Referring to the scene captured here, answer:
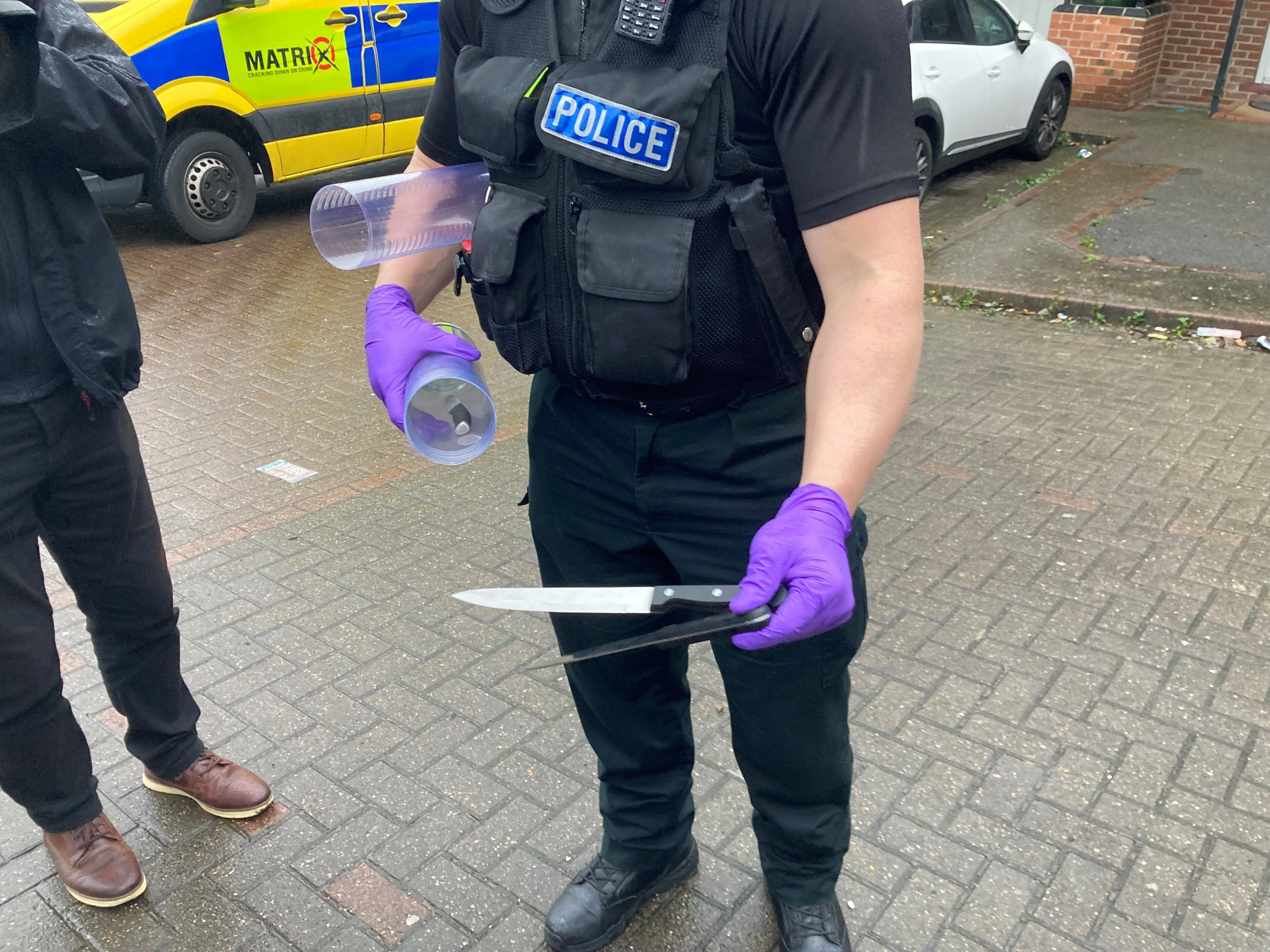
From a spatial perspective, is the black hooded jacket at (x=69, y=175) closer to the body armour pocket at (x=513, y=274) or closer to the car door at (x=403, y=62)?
the body armour pocket at (x=513, y=274)

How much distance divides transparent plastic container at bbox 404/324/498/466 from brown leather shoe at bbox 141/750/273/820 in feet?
3.92

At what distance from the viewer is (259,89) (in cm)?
793

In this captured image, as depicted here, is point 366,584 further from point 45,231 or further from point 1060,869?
point 1060,869

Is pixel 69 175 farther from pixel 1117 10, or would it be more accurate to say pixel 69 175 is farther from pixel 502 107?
pixel 1117 10

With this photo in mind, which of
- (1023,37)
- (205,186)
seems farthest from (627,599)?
(1023,37)

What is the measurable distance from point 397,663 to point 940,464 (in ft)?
8.15

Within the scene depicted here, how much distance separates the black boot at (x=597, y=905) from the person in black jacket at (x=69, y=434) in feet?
3.28

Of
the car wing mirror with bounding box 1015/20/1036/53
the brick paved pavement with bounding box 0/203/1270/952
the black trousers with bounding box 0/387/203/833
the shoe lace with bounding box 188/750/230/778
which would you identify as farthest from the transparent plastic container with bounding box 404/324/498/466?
the car wing mirror with bounding box 1015/20/1036/53

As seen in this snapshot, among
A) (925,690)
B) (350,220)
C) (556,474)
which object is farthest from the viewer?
(925,690)

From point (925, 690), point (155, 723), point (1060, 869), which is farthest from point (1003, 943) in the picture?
point (155, 723)

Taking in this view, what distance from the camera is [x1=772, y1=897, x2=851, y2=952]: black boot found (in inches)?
87.0

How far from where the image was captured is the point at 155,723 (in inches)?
103

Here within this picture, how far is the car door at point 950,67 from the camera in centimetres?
811

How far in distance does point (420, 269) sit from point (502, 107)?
52 cm
